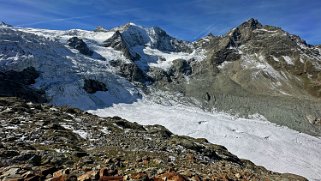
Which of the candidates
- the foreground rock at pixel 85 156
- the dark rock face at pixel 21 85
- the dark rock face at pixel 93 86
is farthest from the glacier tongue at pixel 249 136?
the foreground rock at pixel 85 156

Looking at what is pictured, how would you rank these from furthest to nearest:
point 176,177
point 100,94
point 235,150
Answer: point 100,94
point 235,150
point 176,177

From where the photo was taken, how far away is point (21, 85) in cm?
13875

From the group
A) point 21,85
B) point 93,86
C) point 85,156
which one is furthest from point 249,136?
point 85,156

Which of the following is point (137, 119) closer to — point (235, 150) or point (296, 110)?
point (235, 150)

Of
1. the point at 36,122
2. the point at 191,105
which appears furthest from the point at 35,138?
the point at 191,105

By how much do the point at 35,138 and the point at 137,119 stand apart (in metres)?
101

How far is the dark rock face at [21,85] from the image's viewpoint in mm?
123387

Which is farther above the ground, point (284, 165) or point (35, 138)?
point (35, 138)

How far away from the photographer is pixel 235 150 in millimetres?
112062

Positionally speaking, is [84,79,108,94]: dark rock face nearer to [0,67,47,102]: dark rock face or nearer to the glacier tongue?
the glacier tongue

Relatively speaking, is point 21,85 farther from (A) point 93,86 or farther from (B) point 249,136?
(B) point 249,136

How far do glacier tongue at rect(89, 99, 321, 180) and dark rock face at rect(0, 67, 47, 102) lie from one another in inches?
938

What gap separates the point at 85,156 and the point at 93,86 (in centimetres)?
14340

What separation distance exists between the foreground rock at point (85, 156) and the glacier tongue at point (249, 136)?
66.3m
